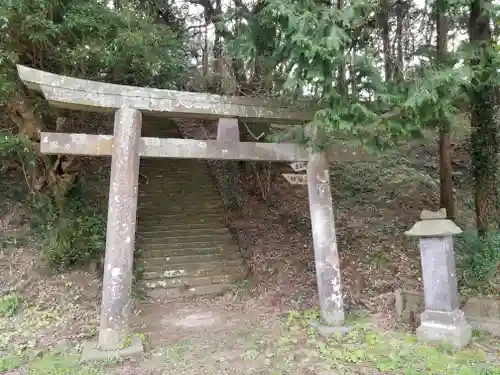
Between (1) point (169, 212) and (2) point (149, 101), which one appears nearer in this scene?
(2) point (149, 101)

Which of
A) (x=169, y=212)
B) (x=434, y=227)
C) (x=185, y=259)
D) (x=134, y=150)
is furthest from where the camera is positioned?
(x=169, y=212)

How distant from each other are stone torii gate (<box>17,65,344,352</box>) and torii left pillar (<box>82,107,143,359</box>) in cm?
1

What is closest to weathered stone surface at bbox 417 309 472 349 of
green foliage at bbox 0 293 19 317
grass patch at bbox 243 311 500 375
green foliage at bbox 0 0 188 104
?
grass patch at bbox 243 311 500 375

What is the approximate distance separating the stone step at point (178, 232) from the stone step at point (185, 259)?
771 mm

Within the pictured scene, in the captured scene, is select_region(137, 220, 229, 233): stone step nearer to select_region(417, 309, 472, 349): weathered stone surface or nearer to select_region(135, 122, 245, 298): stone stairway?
select_region(135, 122, 245, 298): stone stairway

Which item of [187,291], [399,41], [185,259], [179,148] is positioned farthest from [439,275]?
[399,41]

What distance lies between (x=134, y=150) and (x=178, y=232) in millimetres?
4560

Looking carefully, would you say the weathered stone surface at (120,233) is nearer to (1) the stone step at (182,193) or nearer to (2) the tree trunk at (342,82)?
(2) the tree trunk at (342,82)

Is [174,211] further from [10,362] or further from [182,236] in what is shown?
[10,362]

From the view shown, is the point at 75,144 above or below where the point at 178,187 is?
above

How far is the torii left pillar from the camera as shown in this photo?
524 centimetres

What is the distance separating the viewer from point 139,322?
676 centimetres

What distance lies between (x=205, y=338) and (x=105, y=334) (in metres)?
1.48

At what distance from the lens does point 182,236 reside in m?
9.77
